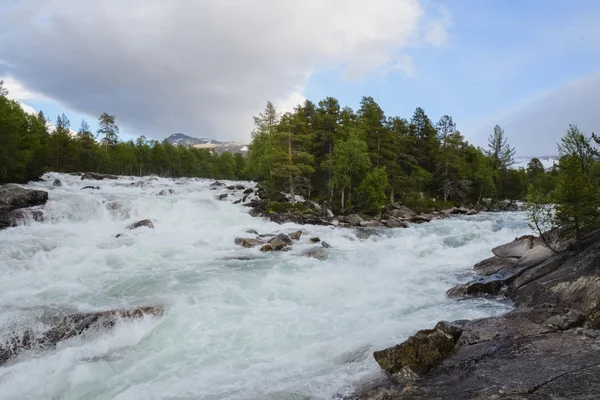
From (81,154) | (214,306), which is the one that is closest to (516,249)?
(214,306)

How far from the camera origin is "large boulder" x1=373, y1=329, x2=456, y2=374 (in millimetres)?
8125

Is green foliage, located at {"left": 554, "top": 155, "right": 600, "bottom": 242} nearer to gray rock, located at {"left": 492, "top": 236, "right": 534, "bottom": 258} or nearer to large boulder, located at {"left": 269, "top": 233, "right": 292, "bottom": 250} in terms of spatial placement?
gray rock, located at {"left": 492, "top": 236, "right": 534, "bottom": 258}

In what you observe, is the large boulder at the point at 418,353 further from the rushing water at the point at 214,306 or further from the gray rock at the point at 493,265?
the gray rock at the point at 493,265

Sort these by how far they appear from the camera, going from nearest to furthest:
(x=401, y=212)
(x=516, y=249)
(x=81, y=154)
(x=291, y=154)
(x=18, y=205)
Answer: (x=516, y=249)
(x=18, y=205)
(x=291, y=154)
(x=401, y=212)
(x=81, y=154)

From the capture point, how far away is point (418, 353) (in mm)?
8219

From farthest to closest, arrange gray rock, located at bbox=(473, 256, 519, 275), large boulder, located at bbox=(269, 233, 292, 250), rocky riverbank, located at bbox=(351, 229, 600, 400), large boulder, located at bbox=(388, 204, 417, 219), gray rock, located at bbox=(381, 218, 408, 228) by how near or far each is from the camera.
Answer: large boulder, located at bbox=(388, 204, 417, 219) → gray rock, located at bbox=(381, 218, 408, 228) → large boulder, located at bbox=(269, 233, 292, 250) → gray rock, located at bbox=(473, 256, 519, 275) → rocky riverbank, located at bbox=(351, 229, 600, 400)

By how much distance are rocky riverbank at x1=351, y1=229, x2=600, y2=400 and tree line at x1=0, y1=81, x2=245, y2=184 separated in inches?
1811

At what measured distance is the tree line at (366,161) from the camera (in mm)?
42125

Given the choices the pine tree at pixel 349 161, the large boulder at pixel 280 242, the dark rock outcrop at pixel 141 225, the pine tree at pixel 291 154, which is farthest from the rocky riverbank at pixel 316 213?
the dark rock outcrop at pixel 141 225

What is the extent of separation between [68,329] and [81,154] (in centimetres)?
8525

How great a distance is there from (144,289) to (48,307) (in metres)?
3.47

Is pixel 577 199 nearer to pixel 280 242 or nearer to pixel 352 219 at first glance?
pixel 280 242

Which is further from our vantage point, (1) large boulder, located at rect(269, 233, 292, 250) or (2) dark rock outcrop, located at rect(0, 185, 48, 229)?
(2) dark rock outcrop, located at rect(0, 185, 48, 229)

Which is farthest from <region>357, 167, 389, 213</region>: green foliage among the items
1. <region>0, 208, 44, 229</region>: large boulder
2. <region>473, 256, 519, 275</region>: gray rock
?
<region>0, 208, 44, 229</region>: large boulder
